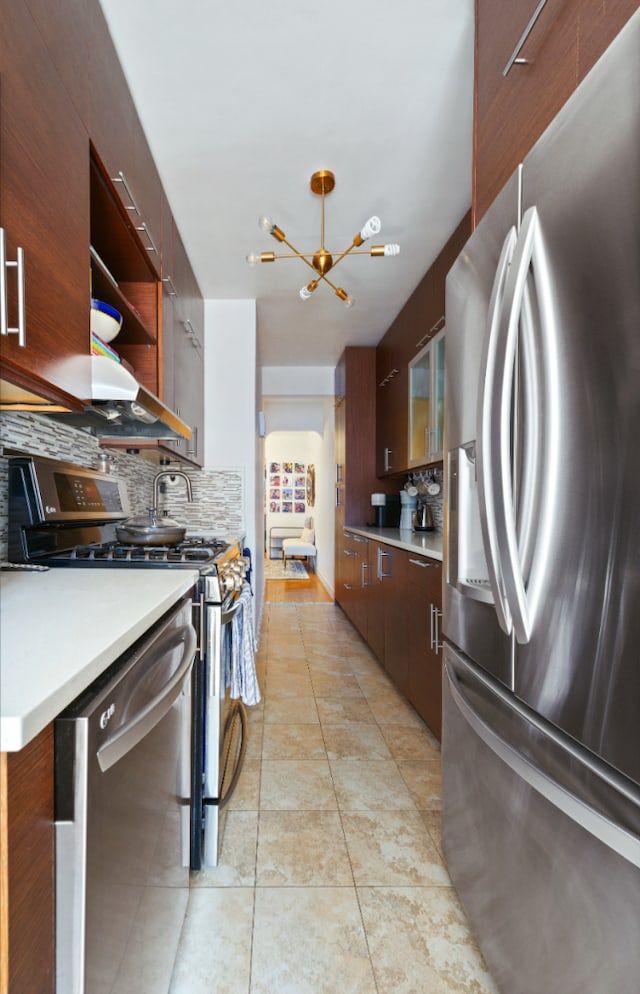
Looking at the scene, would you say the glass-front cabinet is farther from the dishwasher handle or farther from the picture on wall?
the picture on wall

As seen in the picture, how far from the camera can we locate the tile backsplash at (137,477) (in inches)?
55.8

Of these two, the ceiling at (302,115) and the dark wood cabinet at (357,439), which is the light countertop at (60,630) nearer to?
the ceiling at (302,115)

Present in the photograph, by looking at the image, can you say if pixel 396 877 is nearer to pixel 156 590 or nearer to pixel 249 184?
pixel 156 590

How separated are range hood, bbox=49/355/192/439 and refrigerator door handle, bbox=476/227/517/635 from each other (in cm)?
91

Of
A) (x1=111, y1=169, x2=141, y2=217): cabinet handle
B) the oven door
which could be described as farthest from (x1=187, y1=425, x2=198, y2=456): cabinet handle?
the oven door

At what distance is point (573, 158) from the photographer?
0.74 metres

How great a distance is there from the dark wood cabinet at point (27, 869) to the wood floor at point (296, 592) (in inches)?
181

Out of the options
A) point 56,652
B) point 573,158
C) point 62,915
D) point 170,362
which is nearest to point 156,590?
point 56,652

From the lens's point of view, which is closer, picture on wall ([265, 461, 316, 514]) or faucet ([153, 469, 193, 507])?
faucet ([153, 469, 193, 507])

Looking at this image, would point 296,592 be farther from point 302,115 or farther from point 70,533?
point 302,115

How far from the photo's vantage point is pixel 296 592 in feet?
18.5

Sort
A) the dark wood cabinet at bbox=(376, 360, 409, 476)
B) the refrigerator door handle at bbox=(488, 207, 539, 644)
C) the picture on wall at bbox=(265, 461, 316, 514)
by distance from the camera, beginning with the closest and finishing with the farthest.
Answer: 1. the refrigerator door handle at bbox=(488, 207, 539, 644)
2. the dark wood cabinet at bbox=(376, 360, 409, 476)
3. the picture on wall at bbox=(265, 461, 316, 514)

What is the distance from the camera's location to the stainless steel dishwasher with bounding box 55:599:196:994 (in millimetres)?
541

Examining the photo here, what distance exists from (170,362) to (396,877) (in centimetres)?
223
